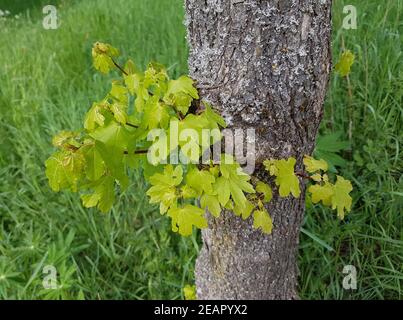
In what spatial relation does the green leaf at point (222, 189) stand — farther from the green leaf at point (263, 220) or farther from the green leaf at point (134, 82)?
the green leaf at point (134, 82)

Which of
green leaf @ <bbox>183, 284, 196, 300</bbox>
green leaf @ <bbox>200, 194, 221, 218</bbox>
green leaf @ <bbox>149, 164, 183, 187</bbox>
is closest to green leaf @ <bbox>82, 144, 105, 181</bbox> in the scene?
green leaf @ <bbox>149, 164, 183, 187</bbox>

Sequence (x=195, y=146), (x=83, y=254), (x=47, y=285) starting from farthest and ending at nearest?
(x=83, y=254) < (x=47, y=285) < (x=195, y=146)

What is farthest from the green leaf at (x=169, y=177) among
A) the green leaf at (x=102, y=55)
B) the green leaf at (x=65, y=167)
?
the green leaf at (x=102, y=55)

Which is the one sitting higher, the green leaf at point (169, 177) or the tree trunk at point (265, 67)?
the tree trunk at point (265, 67)

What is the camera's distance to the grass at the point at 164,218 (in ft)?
5.87

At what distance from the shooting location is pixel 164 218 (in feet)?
6.59

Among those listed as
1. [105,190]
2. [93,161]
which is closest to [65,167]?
[93,161]

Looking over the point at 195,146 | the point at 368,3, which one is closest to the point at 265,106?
the point at 195,146

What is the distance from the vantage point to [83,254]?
205cm

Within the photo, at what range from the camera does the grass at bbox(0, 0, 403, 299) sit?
5.87 ft

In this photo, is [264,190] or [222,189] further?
[264,190]

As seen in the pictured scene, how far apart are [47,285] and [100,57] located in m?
1.10

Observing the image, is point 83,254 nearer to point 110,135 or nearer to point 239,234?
point 239,234

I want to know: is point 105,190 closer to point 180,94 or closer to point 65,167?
point 65,167
